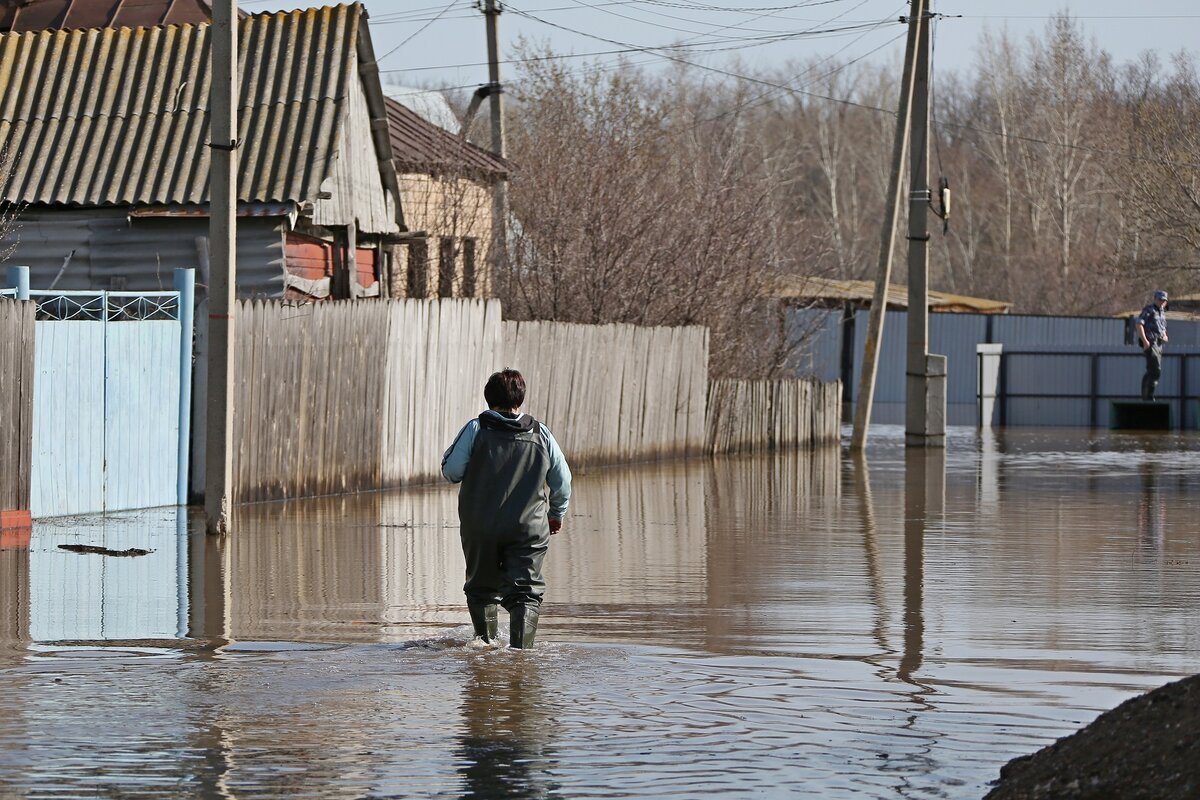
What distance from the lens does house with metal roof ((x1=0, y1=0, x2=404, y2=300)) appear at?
21.4 m

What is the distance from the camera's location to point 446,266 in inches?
1046

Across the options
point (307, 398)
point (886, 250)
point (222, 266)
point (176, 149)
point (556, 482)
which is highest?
point (176, 149)

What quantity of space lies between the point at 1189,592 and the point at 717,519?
17.8 feet

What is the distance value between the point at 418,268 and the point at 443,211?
4.10 ft

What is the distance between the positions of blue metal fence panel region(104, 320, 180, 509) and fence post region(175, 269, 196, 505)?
5cm

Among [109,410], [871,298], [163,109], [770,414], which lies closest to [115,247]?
[163,109]

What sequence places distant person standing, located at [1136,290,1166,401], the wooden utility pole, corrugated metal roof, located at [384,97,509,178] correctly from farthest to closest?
distant person standing, located at [1136,290,1166,401] → corrugated metal roof, located at [384,97,509,178] → the wooden utility pole

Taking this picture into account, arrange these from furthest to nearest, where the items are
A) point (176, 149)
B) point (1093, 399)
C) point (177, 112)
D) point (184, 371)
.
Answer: point (1093, 399)
point (177, 112)
point (176, 149)
point (184, 371)

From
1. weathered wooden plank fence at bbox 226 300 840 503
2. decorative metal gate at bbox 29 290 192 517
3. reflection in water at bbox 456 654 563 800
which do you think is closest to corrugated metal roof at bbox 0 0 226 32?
weathered wooden plank fence at bbox 226 300 840 503

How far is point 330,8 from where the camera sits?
22.9m

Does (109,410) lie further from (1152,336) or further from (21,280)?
(1152,336)

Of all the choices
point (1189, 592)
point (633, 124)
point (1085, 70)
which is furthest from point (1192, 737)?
point (1085, 70)

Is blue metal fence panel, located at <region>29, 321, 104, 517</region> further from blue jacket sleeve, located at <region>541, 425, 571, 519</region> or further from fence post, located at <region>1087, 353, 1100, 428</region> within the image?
fence post, located at <region>1087, 353, 1100, 428</region>

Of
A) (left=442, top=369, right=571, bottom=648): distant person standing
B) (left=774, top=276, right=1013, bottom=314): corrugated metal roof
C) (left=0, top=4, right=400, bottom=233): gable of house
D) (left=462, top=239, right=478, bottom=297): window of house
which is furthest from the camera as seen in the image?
(left=774, top=276, right=1013, bottom=314): corrugated metal roof
